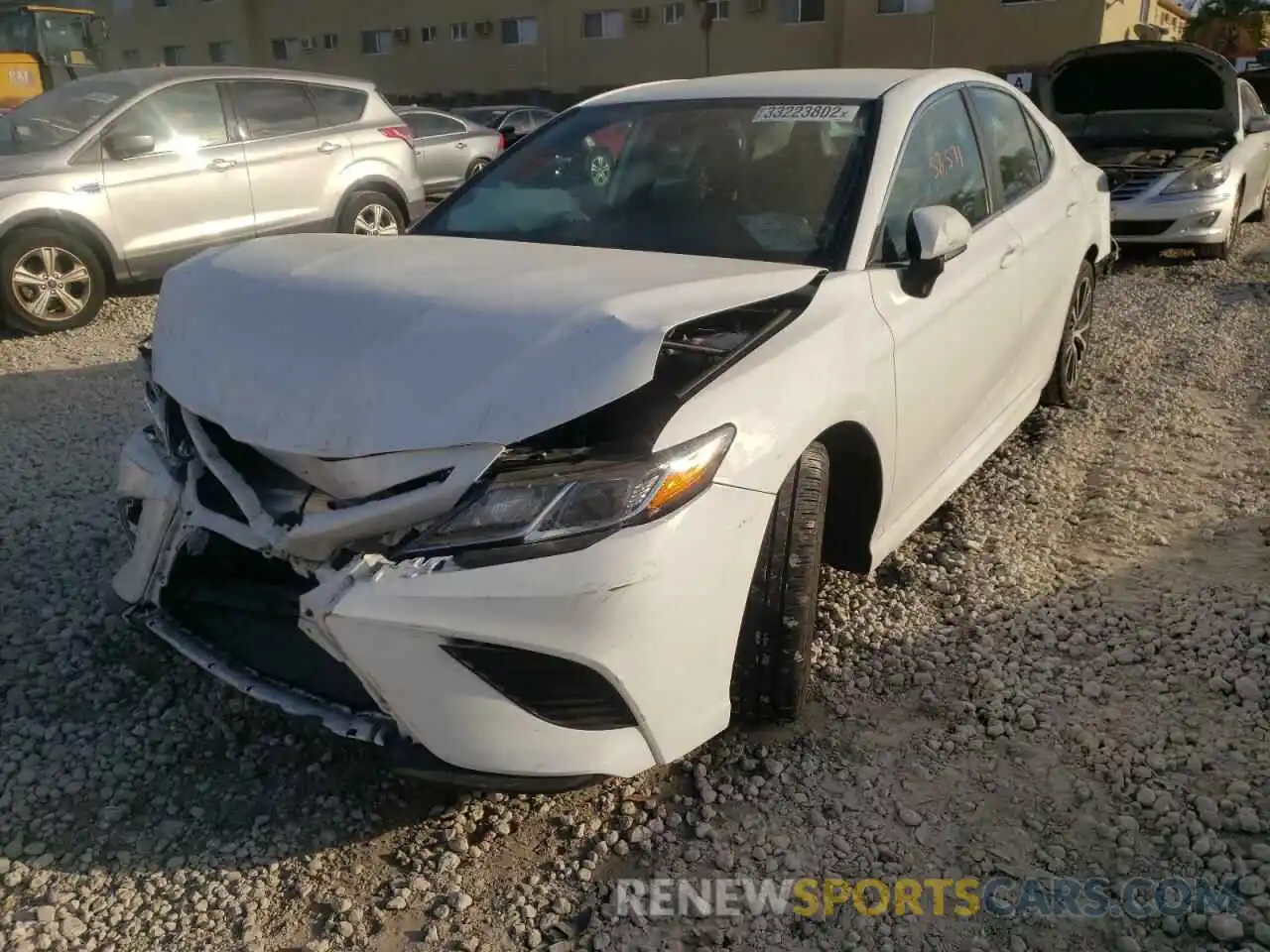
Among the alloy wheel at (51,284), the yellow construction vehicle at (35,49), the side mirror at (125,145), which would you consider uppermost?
the yellow construction vehicle at (35,49)

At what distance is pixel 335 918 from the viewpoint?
2205 mm

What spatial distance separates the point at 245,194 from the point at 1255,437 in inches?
267

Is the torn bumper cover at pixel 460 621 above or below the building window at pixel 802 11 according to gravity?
below

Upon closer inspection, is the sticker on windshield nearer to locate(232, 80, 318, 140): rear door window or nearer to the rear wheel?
locate(232, 80, 318, 140): rear door window

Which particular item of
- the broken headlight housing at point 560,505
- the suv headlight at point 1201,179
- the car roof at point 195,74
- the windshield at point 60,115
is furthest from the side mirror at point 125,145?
the suv headlight at point 1201,179

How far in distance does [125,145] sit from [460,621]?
6540 mm

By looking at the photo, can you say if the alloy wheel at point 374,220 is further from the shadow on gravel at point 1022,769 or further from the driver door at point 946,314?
the shadow on gravel at point 1022,769

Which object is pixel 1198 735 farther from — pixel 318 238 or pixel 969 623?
pixel 318 238

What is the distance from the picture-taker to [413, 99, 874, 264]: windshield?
312 cm

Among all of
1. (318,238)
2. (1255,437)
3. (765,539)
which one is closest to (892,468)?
(765,539)

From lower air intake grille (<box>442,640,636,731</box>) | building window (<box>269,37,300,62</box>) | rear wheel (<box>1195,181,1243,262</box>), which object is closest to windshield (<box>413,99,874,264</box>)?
lower air intake grille (<box>442,640,636,731</box>)

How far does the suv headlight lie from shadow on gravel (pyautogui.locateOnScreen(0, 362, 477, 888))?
8437 mm

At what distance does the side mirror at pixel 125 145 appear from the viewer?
709 cm

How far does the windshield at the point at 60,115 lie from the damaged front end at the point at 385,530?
18.8ft
